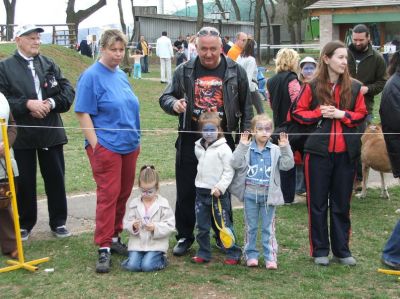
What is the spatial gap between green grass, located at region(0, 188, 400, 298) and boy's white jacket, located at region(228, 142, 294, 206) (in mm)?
637

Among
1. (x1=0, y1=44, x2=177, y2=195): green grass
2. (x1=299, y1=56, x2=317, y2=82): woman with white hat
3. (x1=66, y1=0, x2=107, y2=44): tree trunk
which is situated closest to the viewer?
(x1=299, y1=56, x2=317, y2=82): woman with white hat

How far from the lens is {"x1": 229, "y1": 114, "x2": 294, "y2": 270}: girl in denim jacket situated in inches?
218

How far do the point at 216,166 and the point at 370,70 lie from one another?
130 inches

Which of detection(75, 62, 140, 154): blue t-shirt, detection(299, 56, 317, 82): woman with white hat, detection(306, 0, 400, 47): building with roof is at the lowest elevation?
detection(75, 62, 140, 154): blue t-shirt

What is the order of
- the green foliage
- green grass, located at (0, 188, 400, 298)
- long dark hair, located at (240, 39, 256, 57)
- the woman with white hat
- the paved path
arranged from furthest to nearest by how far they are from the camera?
1. the green foliage
2. long dark hair, located at (240, 39, 256, 57)
3. the woman with white hat
4. the paved path
5. green grass, located at (0, 188, 400, 298)

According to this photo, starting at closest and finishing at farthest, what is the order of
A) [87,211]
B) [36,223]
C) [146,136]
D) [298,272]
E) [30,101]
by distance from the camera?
[298,272] < [30,101] < [36,223] < [87,211] < [146,136]

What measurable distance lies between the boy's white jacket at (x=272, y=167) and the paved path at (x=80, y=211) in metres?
2.03

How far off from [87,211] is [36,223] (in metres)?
0.75

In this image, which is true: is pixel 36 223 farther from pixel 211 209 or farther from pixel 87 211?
pixel 211 209

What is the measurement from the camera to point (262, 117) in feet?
18.3

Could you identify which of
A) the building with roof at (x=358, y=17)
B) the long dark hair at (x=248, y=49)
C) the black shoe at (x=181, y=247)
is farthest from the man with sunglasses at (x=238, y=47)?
the building with roof at (x=358, y=17)

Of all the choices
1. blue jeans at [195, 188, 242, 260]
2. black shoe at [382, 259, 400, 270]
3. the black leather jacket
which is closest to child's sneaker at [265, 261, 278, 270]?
blue jeans at [195, 188, 242, 260]

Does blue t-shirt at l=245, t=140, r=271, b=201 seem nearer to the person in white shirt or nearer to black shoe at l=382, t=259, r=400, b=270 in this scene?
black shoe at l=382, t=259, r=400, b=270

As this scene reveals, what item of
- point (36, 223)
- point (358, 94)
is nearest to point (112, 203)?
point (36, 223)
